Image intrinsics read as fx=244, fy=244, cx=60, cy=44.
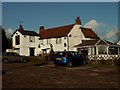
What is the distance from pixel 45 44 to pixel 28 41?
3.89 meters

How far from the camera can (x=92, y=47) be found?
4184cm

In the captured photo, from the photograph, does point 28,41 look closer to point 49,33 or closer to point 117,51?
point 49,33

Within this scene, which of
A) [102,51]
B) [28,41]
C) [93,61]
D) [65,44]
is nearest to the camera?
[93,61]

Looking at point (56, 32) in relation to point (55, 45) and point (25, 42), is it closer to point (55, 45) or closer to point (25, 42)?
point (55, 45)

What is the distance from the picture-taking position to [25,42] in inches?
2149

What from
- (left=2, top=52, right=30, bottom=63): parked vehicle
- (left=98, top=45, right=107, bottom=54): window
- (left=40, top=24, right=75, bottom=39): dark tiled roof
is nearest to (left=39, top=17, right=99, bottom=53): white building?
(left=40, top=24, right=75, bottom=39): dark tiled roof

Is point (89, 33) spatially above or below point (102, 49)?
above

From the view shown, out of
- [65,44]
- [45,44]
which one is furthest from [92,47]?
[45,44]

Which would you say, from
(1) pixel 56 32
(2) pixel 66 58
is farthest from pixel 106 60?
(1) pixel 56 32

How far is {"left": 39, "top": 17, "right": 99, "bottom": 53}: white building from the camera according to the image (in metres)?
50.9

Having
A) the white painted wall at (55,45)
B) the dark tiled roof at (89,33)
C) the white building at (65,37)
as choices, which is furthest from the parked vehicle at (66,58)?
the dark tiled roof at (89,33)

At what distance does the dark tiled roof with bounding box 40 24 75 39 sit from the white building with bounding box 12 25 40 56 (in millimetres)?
2266

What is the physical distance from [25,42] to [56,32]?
289 inches

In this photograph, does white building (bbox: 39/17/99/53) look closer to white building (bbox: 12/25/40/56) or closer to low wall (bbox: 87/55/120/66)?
white building (bbox: 12/25/40/56)
